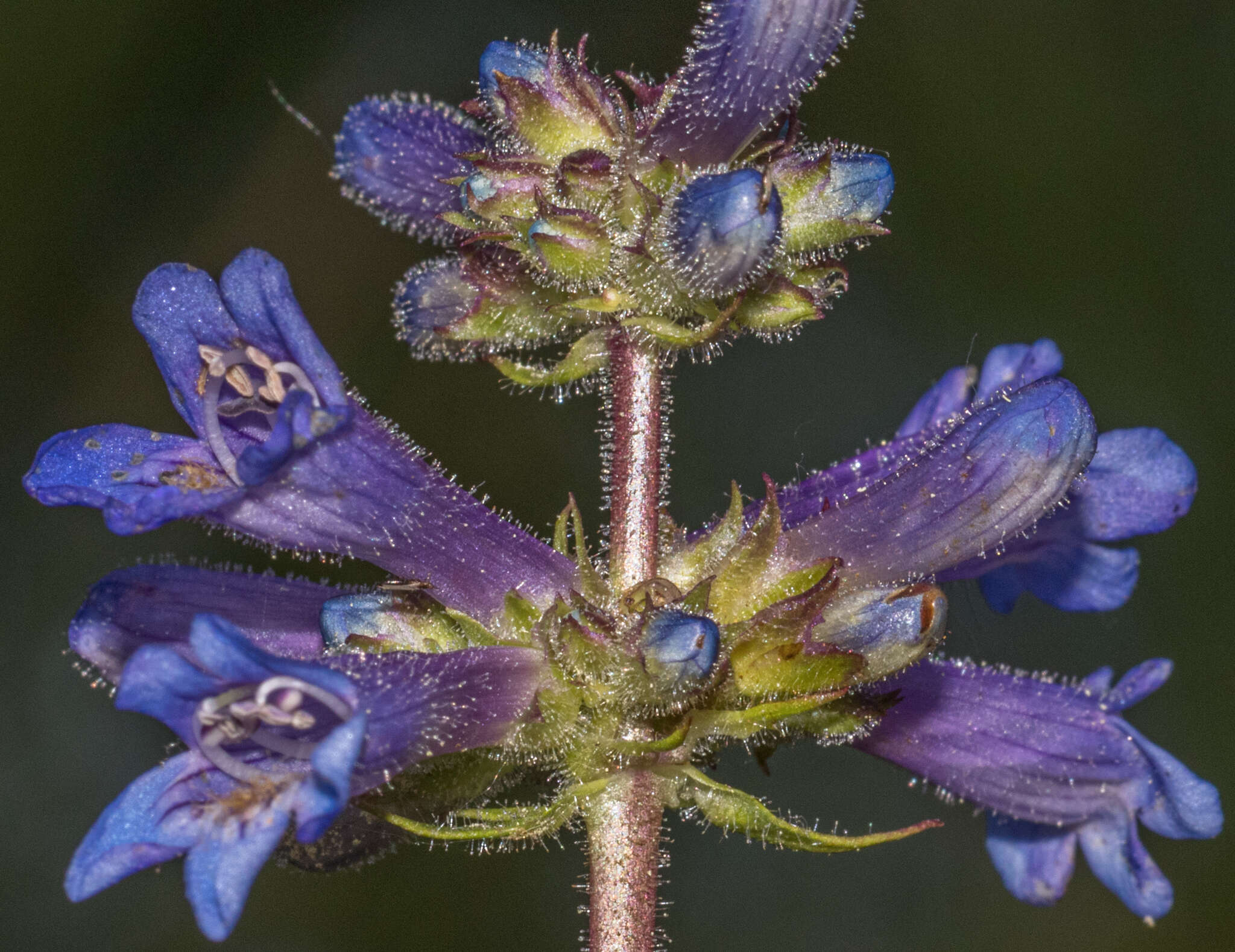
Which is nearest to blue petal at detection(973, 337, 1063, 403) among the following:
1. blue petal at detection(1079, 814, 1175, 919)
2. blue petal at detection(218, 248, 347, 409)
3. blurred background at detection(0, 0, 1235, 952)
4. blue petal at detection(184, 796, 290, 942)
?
blue petal at detection(1079, 814, 1175, 919)

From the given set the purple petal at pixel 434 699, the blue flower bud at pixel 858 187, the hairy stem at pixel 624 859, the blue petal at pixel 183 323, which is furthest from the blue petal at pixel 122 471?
the blue flower bud at pixel 858 187

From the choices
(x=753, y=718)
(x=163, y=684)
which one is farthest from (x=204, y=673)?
(x=753, y=718)

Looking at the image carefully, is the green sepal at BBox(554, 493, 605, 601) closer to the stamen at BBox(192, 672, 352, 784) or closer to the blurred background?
the stamen at BBox(192, 672, 352, 784)

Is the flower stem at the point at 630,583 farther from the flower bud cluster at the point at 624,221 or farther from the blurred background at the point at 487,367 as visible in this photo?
the blurred background at the point at 487,367

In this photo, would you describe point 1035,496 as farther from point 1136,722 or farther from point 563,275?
point 1136,722

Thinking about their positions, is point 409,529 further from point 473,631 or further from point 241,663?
point 241,663

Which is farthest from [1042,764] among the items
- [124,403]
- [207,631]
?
[124,403]
